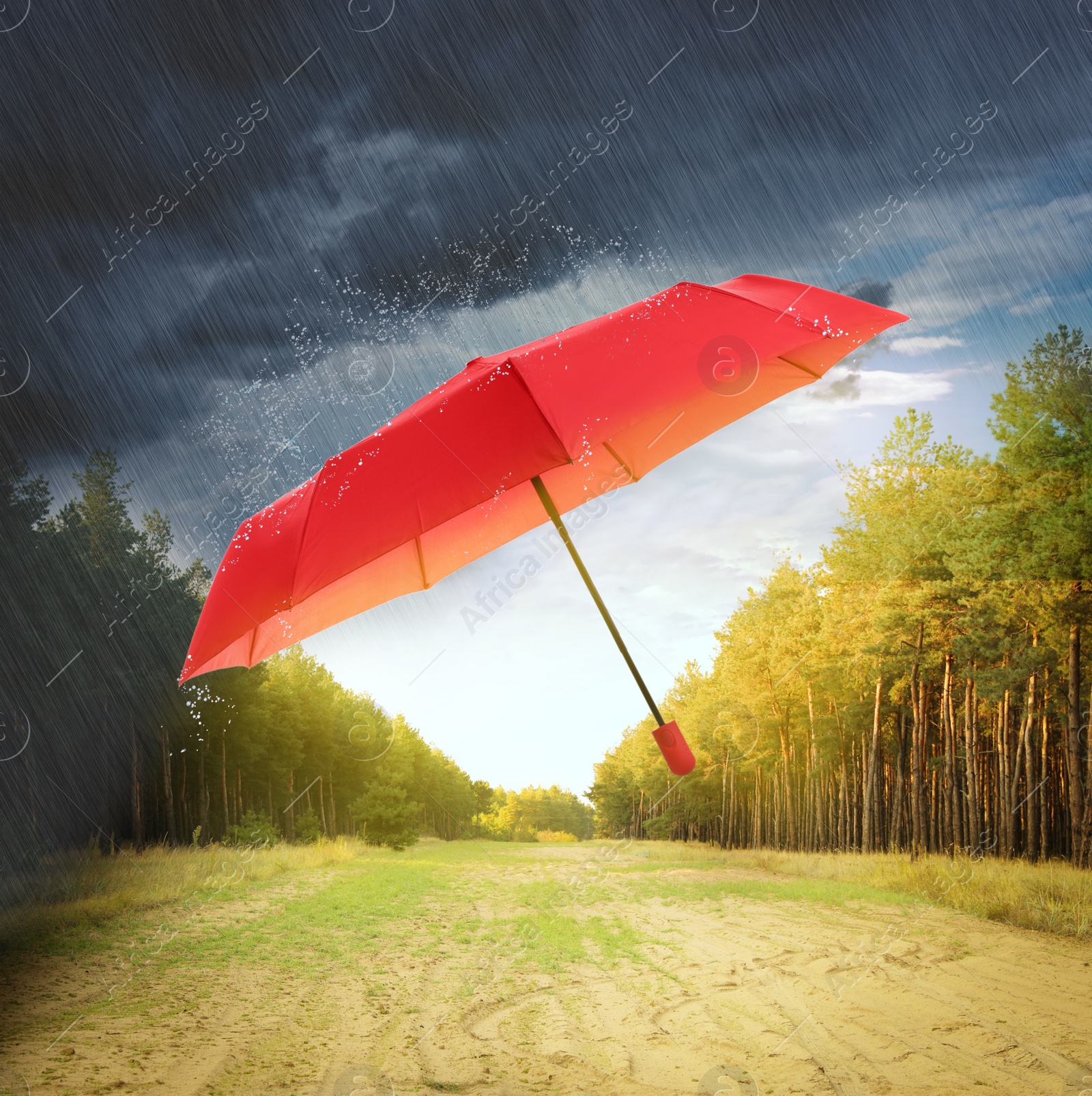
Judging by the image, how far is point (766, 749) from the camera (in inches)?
923

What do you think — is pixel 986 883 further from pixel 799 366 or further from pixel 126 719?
pixel 126 719

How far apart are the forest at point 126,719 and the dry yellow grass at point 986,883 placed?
37.7 feet

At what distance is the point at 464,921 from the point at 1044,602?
1212cm

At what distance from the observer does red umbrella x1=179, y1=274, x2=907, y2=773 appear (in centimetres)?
267

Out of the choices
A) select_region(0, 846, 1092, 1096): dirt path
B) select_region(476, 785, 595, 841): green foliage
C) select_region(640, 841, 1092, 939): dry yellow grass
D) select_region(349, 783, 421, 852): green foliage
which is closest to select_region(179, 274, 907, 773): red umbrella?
select_region(0, 846, 1092, 1096): dirt path

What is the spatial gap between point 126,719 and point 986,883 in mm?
18274

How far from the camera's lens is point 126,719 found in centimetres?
1797

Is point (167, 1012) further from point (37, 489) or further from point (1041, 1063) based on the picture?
point (37, 489)

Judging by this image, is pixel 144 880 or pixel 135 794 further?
pixel 135 794

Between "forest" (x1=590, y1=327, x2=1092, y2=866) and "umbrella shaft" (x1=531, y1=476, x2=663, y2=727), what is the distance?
42.3 feet

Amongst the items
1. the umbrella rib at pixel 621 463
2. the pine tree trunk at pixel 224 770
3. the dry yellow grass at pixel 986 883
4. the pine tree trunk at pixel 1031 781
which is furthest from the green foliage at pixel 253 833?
the pine tree trunk at pixel 1031 781

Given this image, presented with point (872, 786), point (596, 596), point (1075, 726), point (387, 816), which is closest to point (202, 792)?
point (387, 816)

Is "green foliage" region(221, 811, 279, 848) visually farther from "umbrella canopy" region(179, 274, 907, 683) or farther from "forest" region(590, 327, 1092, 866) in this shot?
"umbrella canopy" region(179, 274, 907, 683)

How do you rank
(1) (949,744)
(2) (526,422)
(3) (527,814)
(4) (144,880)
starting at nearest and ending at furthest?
(2) (526,422), (4) (144,880), (1) (949,744), (3) (527,814)
